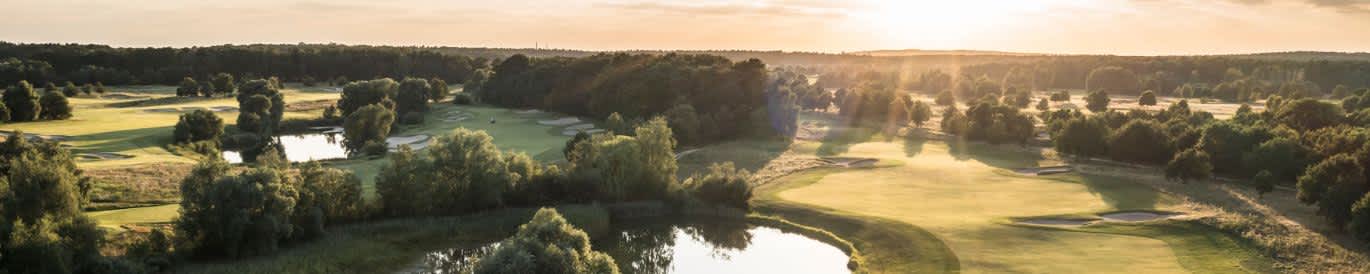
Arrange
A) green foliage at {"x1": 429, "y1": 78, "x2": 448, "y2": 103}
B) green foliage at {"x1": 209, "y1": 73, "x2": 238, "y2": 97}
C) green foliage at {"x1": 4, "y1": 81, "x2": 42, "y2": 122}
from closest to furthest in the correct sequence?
green foliage at {"x1": 4, "y1": 81, "x2": 42, "y2": 122}, green foliage at {"x1": 429, "y1": 78, "x2": 448, "y2": 103}, green foliage at {"x1": 209, "y1": 73, "x2": 238, "y2": 97}

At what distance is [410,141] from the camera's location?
3223 inches

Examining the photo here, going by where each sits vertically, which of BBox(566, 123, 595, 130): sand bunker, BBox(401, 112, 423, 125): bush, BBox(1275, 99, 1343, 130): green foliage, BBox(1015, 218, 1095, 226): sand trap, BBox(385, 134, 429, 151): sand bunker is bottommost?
BBox(385, 134, 429, 151): sand bunker

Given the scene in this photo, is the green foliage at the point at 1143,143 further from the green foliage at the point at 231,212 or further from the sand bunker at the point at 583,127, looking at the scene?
the green foliage at the point at 231,212

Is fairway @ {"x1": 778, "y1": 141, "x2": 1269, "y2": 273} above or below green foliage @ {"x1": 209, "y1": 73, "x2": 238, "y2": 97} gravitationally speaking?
below

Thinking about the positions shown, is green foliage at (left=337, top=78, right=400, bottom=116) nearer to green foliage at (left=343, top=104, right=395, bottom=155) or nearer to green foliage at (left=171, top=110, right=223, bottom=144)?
green foliage at (left=343, top=104, right=395, bottom=155)

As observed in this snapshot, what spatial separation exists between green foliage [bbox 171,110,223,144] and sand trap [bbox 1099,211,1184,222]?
230 feet

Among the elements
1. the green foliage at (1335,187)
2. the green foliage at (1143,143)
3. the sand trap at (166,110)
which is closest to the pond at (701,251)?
the green foliage at (1335,187)

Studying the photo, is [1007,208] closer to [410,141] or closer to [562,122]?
[410,141]

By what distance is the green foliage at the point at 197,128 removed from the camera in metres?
72.6

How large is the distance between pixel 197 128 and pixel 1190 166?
254 feet

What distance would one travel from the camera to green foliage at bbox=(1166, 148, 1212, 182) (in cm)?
5494

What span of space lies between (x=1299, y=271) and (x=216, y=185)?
43.7 m

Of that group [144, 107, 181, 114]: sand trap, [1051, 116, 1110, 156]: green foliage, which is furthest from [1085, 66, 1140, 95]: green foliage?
[144, 107, 181, 114]: sand trap

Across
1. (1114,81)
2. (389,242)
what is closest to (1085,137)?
(389,242)
